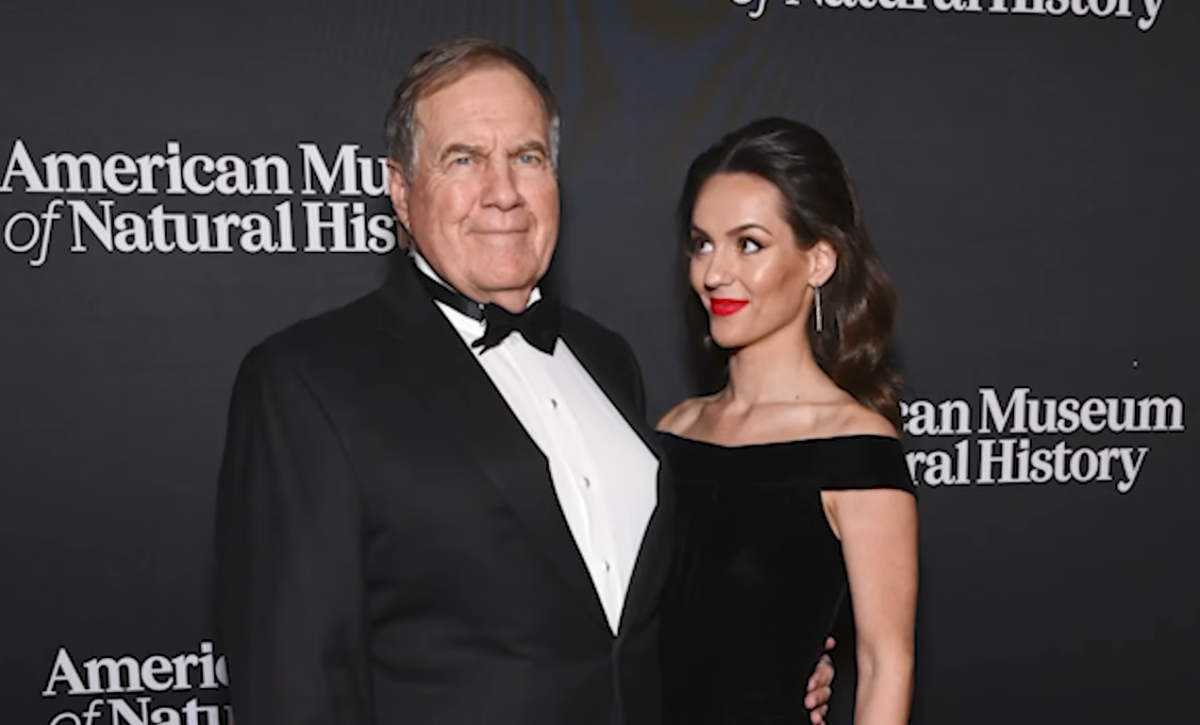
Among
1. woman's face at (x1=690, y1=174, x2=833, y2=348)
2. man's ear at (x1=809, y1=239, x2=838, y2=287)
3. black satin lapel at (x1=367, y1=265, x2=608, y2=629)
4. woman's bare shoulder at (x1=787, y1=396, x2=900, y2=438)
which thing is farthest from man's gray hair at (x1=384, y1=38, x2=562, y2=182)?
woman's bare shoulder at (x1=787, y1=396, x2=900, y2=438)

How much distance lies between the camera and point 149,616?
252 cm

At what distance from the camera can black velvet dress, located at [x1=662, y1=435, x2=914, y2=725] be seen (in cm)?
180

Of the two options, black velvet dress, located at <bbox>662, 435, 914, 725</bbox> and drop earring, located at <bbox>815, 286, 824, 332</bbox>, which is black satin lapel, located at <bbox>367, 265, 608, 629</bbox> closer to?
black velvet dress, located at <bbox>662, 435, 914, 725</bbox>

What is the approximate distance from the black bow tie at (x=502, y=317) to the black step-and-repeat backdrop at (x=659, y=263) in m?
1.06

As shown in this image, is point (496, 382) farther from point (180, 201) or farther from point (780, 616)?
point (180, 201)

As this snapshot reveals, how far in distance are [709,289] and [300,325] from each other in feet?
2.63

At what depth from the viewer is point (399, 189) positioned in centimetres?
154

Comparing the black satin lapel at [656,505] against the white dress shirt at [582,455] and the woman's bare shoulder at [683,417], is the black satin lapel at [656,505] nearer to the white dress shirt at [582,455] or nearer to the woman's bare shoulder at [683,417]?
the white dress shirt at [582,455]

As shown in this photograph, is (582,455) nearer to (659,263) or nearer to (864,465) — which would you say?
(864,465)

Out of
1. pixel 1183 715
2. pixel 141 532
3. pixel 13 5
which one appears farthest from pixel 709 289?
pixel 1183 715

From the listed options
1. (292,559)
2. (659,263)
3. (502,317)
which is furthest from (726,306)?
(292,559)

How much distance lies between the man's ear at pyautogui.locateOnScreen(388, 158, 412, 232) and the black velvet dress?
764mm

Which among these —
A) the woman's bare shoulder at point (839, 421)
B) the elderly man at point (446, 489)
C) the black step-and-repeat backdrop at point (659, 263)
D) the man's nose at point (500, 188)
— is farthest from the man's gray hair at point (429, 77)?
the black step-and-repeat backdrop at point (659, 263)

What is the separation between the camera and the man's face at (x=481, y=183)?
1.45 m
